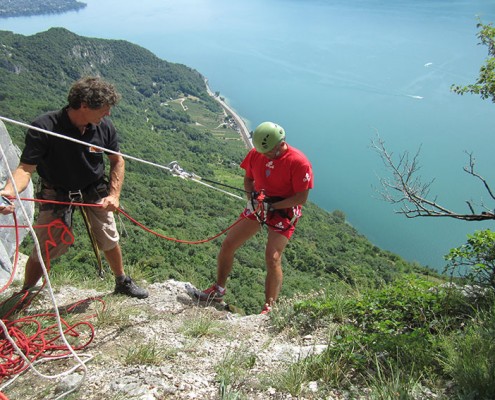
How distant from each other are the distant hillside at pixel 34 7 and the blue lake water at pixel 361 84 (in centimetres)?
2063

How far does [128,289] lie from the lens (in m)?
3.51

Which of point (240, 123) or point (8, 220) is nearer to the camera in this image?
point (8, 220)

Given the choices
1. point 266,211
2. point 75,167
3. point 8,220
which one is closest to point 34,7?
point 8,220

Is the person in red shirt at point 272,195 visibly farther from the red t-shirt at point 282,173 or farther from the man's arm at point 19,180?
the man's arm at point 19,180

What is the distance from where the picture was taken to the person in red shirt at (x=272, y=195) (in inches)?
130

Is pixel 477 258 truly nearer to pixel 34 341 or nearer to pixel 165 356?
pixel 165 356

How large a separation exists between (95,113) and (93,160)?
377mm

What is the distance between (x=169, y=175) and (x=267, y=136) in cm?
4018

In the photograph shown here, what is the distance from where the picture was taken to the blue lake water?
34.5 metres

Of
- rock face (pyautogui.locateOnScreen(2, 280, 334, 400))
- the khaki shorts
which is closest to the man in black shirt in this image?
rock face (pyautogui.locateOnScreen(2, 280, 334, 400))

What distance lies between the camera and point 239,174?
184 ft

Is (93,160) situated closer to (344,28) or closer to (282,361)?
(282,361)

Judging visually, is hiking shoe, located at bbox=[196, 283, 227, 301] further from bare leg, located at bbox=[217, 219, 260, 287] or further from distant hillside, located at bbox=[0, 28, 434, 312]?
distant hillside, located at bbox=[0, 28, 434, 312]

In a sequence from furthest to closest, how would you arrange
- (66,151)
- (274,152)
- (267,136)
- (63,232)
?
(274,152), (267,136), (63,232), (66,151)
